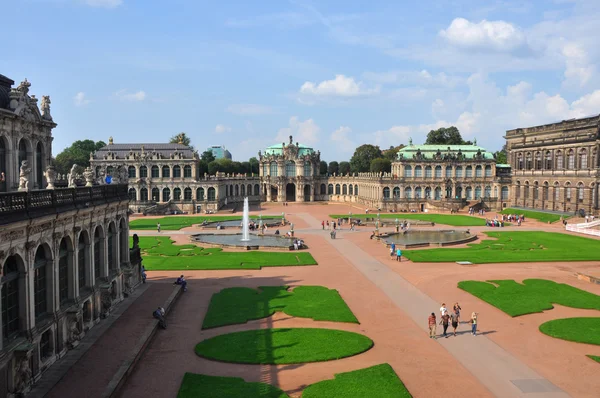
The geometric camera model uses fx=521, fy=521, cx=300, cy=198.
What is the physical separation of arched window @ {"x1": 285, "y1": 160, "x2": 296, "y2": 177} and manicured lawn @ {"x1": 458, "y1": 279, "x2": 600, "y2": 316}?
108 m

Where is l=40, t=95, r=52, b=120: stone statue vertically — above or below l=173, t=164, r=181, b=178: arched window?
above

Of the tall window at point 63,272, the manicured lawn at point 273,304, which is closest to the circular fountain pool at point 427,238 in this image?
the manicured lawn at point 273,304

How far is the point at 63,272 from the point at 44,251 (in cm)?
273

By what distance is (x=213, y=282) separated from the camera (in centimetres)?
4216

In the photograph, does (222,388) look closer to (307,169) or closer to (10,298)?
(10,298)

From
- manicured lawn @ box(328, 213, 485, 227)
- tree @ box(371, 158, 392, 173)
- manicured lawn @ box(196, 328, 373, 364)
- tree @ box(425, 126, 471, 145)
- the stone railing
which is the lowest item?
manicured lawn @ box(196, 328, 373, 364)

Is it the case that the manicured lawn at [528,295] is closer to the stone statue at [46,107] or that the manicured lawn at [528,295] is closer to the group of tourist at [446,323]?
the group of tourist at [446,323]

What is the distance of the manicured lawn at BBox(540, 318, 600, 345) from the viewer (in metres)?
27.6

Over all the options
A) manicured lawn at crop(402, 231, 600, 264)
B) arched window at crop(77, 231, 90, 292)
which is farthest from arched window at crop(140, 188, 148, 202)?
arched window at crop(77, 231, 90, 292)

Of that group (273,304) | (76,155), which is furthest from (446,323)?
(76,155)

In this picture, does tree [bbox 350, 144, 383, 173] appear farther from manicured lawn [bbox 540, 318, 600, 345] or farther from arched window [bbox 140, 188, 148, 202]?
manicured lawn [bbox 540, 318, 600, 345]

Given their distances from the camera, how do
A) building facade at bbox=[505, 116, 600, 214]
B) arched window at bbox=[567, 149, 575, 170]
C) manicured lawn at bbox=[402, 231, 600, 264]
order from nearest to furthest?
manicured lawn at bbox=[402, 231, 600, 264], building facade at bbox=[505, 116, 600, 214], arched window at bbox=[567, 149, 575, 170]

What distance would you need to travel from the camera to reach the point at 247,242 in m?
64.0

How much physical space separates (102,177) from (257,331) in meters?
15.5
